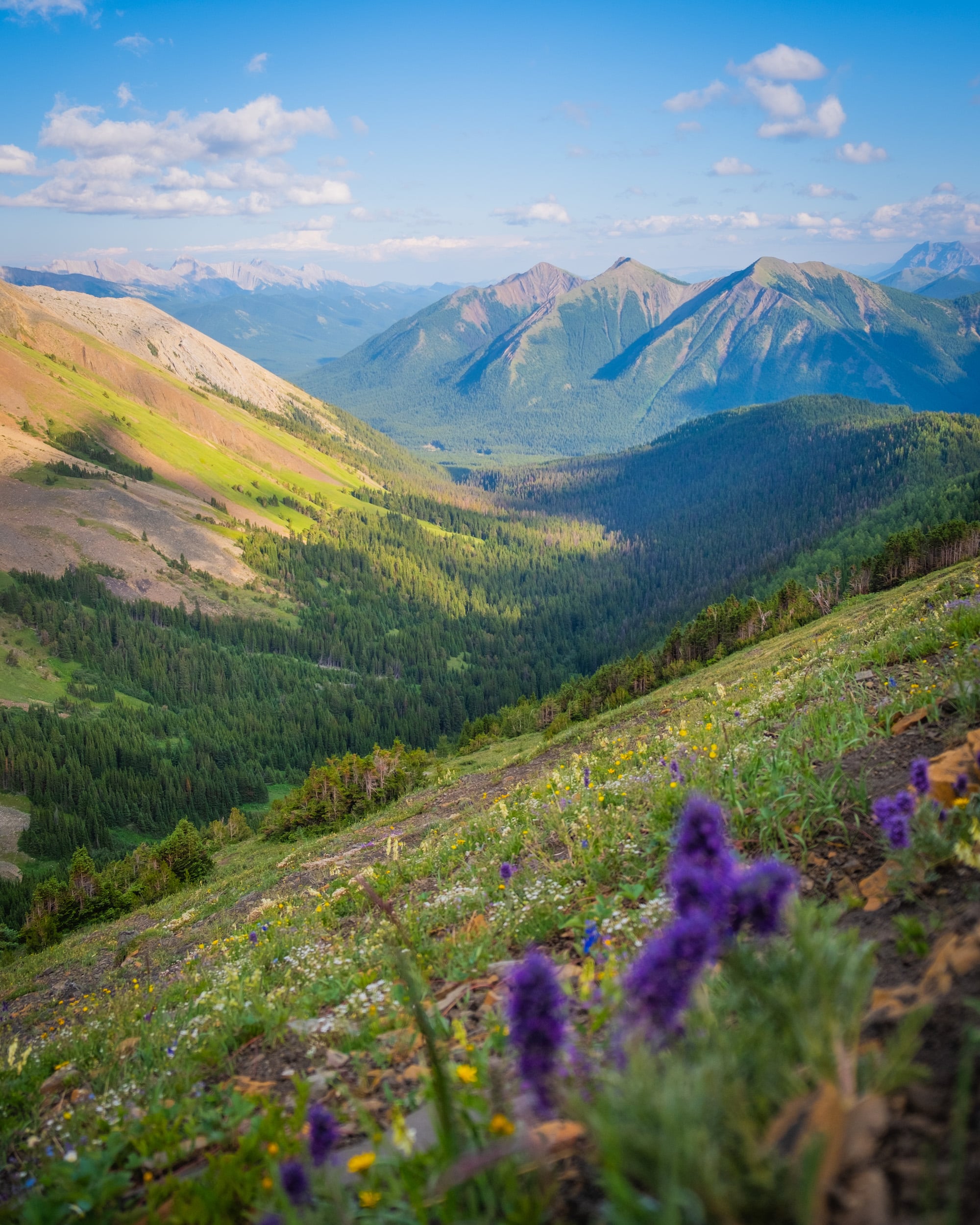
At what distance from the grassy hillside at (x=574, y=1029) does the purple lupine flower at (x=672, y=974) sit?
153 millimetres

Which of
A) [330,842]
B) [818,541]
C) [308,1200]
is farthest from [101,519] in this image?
[308,1200]

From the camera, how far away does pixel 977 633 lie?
995 centimetres

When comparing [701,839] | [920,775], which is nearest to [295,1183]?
[701,839]

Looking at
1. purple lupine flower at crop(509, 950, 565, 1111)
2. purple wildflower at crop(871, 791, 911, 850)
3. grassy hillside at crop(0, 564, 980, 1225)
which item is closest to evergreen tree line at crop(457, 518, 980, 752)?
grassy hillside at crop(0, 564, 980, 1225)

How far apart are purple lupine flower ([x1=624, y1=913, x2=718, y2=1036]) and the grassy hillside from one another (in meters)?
0.15

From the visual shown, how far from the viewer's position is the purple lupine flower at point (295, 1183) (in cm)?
279

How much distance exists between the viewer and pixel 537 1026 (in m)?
2.62

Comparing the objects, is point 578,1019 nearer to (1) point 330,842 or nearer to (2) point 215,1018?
(2) point 215,1018

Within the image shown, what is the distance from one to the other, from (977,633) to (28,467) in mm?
246708

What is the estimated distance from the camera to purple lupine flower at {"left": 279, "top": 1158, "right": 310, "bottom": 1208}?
9.15ft

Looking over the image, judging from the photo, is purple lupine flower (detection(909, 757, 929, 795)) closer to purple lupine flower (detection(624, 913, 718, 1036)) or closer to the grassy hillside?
the grassy hillside

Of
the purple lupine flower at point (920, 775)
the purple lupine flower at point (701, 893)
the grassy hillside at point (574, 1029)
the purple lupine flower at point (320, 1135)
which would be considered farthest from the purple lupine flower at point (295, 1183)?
the purple lupine flower at point (920, 775)

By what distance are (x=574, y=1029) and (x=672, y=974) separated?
2237 mm

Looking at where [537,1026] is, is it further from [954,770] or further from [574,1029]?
[954,770]
